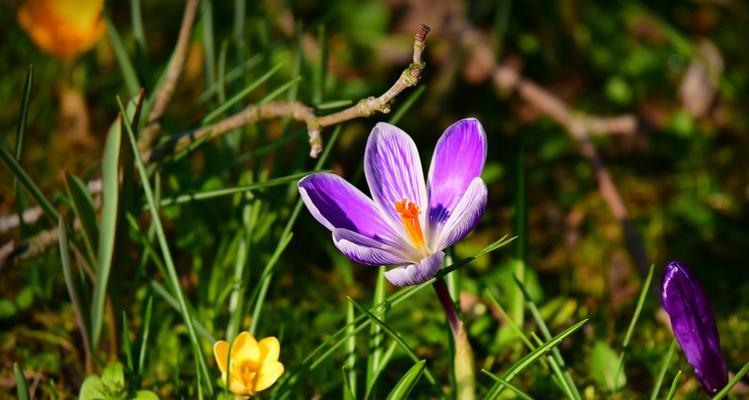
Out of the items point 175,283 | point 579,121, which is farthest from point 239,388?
point 579,121

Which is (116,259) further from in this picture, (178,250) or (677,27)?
(677,27)

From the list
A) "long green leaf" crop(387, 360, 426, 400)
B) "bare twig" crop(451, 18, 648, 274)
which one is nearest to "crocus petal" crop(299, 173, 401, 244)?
"long green leaf" crop(387, 360, 426, 400)

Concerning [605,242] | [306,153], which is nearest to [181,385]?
[306,153]

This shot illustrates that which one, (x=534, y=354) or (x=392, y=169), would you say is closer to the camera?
(x=534, y=354)

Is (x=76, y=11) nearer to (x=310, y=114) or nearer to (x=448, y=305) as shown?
(x=310, y=114)

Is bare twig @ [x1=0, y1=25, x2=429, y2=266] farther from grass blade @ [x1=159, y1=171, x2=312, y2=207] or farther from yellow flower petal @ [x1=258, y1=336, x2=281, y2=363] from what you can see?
yellow flower petal @ [x1=258, y1=336, x2=281, y2=363]

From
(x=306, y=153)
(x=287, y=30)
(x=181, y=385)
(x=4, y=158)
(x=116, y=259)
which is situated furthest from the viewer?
(x=287, y=30)
